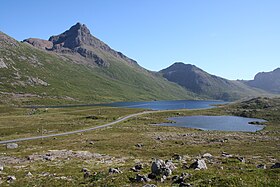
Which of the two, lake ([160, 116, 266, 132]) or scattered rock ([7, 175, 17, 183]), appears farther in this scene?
lake ([160, 116, 266, 132])

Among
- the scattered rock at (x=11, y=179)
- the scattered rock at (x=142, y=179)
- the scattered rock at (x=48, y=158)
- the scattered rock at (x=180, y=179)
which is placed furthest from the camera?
the scattered rock at (x=48, y=158)

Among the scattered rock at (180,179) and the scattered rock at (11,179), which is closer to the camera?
the scattered rock at (180,179)

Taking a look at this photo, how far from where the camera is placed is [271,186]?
19.5 meters

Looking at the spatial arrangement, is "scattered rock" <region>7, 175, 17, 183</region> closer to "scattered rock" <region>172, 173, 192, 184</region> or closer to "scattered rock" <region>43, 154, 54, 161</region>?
"scattered rock" <region>43, 154, 54, 161</region>

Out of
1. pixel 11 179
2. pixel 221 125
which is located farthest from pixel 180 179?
pixel 221 125

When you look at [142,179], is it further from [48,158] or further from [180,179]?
[48,158]

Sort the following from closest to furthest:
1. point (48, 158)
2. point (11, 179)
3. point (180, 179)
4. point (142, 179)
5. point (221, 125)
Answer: point (180, 179)
point (142, 179)
point (11, 179)
point (48, 158)
point (221, 125)

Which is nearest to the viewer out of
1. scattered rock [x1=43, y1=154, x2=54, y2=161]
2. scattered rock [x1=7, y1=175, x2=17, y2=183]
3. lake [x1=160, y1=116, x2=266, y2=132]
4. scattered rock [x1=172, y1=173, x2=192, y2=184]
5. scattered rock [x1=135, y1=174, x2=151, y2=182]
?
scattered rock [x1=172, y1=173, x2=192, y2=184]

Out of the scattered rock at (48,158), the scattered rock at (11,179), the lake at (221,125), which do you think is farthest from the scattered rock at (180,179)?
the lake at (221,125)

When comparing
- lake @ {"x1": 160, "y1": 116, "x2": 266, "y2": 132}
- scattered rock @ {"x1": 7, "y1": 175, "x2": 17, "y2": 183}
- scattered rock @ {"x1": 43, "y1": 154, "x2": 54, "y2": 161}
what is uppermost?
scattered rock @ {"x1": 7, "y1": 175, "x2": 17, "y2": 183}

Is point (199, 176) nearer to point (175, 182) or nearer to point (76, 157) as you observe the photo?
point (175, 182)

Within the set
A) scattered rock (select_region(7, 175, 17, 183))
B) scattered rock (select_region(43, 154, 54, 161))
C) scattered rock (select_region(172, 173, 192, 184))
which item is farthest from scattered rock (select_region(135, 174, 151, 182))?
scattered rock (select_region(43, 154, 54, 161))

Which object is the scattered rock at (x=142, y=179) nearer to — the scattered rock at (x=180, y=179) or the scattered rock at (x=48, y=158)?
the scattered rock at (x=180, y=179)

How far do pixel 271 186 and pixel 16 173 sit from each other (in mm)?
30772
